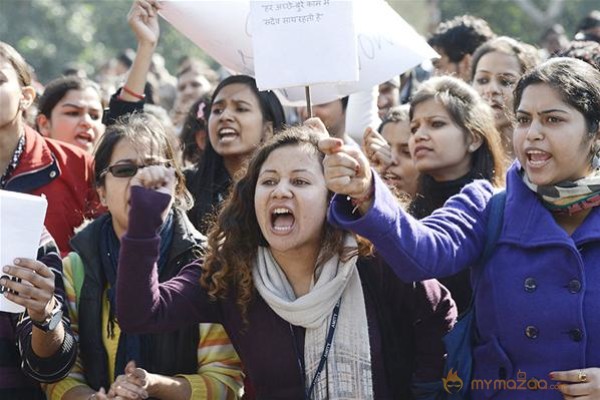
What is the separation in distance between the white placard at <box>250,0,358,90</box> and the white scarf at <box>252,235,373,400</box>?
0.67 meters

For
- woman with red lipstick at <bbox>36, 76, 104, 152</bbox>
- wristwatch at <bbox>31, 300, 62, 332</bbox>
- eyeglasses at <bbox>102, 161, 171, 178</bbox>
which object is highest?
woman with red lipstick at <bbox>36, 76, 104, 152</bbox>

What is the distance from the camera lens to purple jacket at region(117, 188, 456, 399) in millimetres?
3637

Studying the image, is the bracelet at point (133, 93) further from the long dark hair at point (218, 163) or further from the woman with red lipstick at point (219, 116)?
the long dark hair at point (218, 163)

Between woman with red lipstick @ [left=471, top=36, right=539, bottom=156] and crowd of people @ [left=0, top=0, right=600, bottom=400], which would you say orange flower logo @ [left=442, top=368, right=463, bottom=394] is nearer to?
crowd of people @ [left=0, top=0, right=600, bottom=400]

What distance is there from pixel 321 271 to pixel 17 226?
107 centimetres

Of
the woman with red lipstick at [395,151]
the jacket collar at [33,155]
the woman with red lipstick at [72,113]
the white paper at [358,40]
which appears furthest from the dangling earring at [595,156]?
the woman with red lipstick at [72,113]

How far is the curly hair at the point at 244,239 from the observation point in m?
3.80

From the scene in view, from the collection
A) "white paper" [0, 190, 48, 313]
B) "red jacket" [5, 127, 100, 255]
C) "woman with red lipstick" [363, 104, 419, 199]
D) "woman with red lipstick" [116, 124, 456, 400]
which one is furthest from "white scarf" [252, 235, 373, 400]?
"red jacket" [5, 127, 100, 255]

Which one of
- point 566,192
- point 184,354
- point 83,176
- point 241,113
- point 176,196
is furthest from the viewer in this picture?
point 241,113

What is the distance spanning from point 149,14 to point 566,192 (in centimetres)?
239

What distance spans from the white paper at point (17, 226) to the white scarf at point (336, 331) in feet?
2.70

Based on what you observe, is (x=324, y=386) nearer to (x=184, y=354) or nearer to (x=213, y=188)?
(x=184, y=354)

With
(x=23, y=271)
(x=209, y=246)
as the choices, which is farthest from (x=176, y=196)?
(x=23, y=271)

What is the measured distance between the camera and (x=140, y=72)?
5180mm
